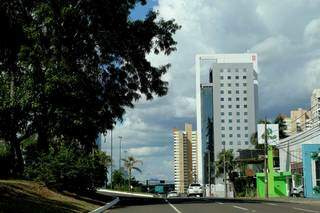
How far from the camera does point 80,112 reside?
113ft

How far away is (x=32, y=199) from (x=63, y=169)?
8153mm

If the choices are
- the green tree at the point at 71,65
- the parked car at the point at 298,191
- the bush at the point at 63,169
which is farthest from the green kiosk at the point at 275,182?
the bush at the point at 63,169

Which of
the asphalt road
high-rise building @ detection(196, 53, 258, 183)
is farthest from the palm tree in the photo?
the asphalt road

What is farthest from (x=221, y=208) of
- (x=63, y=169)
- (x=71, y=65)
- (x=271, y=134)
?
(x=271, y=134)

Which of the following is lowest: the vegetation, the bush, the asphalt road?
the asphalt road

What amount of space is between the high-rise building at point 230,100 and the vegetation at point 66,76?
137 m

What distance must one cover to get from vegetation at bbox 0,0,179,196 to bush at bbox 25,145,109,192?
0.19ft

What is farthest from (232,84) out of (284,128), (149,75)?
(149,75)

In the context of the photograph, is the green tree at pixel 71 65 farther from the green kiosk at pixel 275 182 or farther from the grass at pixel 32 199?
the green kiosk at pixel 275 182

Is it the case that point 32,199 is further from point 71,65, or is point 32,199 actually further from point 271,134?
point 271,134

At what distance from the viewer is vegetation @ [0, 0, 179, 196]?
32688 mm

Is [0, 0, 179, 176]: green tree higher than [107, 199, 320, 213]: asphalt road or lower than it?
higher

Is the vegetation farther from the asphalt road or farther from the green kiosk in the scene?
the green kiosk

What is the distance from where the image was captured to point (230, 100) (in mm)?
180625
